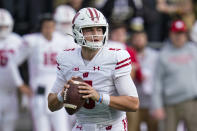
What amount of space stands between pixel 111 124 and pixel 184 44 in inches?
137

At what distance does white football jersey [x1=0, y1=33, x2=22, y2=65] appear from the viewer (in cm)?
841

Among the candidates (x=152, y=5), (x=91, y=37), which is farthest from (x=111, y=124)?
(x=152, y=5)

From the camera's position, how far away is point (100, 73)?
15.2 feet

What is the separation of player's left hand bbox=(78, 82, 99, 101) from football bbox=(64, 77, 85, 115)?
0.04 m

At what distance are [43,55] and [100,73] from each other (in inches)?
145

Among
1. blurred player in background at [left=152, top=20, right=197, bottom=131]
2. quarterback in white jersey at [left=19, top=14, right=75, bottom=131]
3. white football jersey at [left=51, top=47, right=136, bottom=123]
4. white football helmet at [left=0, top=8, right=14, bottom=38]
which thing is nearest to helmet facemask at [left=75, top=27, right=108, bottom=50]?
white football jersey at [left=51, top=47, right=136, bottom=123]

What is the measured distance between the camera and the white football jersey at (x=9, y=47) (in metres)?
8.41

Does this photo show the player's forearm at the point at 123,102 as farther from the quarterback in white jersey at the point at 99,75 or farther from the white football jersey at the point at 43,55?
the white football jersey at the point at 43,55

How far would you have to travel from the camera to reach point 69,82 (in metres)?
4.52

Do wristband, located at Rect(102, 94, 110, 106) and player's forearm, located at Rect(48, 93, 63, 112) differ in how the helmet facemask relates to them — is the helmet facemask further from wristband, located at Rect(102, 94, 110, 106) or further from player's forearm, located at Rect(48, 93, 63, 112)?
player's forearm, located at Rect(48, 93, 63, 112)

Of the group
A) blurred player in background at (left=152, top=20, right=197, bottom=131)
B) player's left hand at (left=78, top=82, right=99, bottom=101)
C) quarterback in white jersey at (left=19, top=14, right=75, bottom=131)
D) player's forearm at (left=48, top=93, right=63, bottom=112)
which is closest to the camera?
player's left hand at (left=78, top=82, right=99, bottom=101)

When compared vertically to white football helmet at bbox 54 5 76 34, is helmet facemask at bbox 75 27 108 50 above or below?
below

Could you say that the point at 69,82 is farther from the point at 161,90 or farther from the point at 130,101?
the point at 161,90

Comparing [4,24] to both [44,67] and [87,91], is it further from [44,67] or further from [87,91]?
[87,91]
